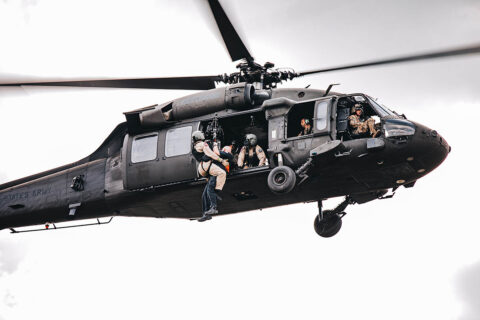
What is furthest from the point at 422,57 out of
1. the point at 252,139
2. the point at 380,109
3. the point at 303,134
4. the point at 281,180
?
the point at 252,139

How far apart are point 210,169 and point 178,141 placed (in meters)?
1.48

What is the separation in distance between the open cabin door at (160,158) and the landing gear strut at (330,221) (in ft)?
12.3

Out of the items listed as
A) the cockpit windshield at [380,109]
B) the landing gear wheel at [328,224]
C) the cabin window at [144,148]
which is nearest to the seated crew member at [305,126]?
the cockpit windshield at [380,109]

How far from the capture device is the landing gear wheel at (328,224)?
20312mm

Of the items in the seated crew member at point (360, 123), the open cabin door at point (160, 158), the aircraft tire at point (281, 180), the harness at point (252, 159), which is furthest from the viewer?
the open cabin door at point (160, 158)

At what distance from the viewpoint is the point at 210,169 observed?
1823 cm

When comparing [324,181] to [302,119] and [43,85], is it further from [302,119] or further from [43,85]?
[43,85]

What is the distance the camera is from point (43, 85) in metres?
19.5

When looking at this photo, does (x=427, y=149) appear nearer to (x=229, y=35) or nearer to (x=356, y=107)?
(x=356, y=107)

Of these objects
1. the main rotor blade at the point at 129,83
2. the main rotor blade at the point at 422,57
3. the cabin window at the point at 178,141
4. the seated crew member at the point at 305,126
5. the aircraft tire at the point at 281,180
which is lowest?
the aircraft tire at the point at 281,180

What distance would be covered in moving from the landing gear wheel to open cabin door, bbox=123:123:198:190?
376cm

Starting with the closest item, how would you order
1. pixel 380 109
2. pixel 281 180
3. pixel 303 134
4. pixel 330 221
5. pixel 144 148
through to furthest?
pixel 281 180, pixel 380 109, pixel 303 134, pixel 144 148, pixel 330 221

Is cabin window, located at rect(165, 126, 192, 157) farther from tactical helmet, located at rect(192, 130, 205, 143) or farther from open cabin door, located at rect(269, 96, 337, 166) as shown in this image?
open cabin door, located at rect(269, 96, 337, 166)

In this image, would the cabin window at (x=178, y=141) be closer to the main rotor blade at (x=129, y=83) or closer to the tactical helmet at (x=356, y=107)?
the main rotor blade at (x=129, y=83)
